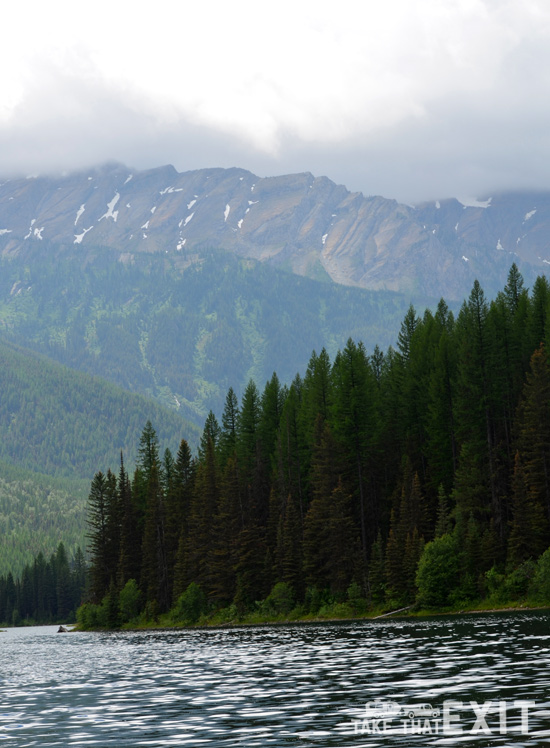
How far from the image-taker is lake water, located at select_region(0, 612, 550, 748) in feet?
83.9

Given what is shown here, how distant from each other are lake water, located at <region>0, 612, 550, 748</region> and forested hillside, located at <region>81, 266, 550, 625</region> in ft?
94.4

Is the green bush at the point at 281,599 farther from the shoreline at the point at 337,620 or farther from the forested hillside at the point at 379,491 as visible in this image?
the shoreline at the point at 337,620

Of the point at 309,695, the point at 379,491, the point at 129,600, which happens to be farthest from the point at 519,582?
the point at 129,600

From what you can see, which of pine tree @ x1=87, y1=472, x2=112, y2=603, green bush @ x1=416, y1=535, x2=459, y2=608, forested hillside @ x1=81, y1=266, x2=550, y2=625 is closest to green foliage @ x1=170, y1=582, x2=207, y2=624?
forested hillside @ x1=81, y1=266, x2=550, y2=625

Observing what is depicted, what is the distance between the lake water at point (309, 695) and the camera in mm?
25562

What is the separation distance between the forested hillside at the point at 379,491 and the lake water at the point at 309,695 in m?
28.8

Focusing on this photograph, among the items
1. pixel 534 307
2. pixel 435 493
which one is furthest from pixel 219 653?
pixel 534 307

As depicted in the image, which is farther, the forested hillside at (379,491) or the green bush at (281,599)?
the green bush at (281,599)

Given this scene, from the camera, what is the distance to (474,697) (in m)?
29.5

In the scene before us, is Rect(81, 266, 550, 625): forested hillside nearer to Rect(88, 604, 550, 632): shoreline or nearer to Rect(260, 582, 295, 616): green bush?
Rect(260, 582, 295, 616): green bush

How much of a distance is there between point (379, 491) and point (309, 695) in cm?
7801

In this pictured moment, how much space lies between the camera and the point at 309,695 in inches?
1335

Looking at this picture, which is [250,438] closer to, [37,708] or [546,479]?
[546,479]

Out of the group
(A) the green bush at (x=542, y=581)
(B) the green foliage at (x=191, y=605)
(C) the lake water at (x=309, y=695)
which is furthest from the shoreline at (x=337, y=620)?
(C) the lake water at (x=309, y=695)
